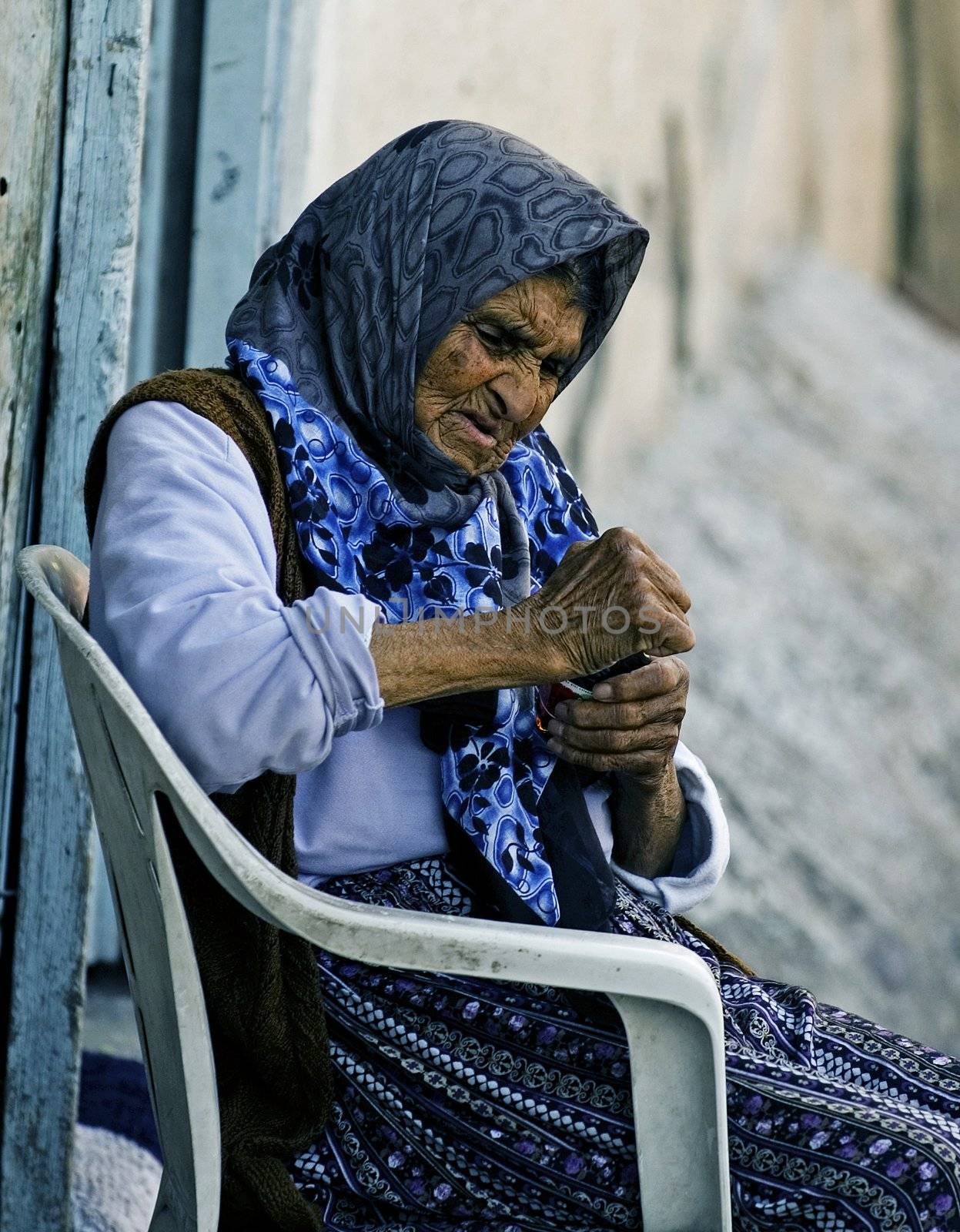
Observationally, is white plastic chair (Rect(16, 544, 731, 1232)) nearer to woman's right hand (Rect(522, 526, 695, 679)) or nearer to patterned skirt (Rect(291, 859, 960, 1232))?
patterned skirt (Rect(291, 859, 960, 1232))

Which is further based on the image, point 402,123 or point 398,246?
point 402,123

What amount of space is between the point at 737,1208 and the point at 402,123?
2693 mm

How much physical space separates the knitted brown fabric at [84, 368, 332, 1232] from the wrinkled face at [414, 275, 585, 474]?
29 cm

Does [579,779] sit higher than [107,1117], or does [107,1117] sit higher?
[579,779]

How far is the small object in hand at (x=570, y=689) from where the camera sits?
1847 millimetres

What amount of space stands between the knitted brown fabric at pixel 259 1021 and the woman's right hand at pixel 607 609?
12.4 inches

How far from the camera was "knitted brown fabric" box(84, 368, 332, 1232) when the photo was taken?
5.12 feet

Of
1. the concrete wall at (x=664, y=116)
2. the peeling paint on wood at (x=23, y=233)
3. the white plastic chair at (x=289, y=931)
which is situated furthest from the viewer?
the concrete wall at (x=664, y=116)

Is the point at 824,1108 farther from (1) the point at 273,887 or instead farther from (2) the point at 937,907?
(2) the point at 937,907

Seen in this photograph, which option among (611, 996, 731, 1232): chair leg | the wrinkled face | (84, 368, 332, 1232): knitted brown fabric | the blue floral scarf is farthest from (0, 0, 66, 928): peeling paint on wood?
(611, 996, 731, 1232): chair leg

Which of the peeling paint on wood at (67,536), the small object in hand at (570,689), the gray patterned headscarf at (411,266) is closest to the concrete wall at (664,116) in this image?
the peeling paint on wood at (67,536)

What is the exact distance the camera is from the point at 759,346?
778cm

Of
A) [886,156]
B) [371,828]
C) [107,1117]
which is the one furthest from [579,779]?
[886,156]

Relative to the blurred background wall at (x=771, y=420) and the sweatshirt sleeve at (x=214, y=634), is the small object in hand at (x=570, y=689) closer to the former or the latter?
the sweatshirt sleeve at (x=214, y=634)
